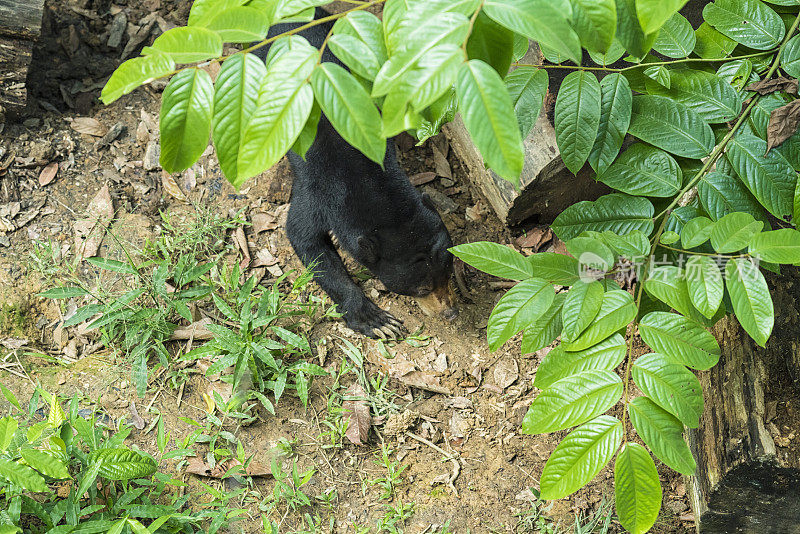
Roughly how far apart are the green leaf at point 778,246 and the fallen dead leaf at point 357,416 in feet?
7.72

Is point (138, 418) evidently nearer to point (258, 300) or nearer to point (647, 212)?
point (258, 300)

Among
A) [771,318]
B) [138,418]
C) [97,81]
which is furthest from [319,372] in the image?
[97,81]

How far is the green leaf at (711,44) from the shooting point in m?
2.26

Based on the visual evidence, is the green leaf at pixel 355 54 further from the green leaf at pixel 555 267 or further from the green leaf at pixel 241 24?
the green leaf at pixel 555 267

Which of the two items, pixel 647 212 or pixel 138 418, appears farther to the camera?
pixel 138 418

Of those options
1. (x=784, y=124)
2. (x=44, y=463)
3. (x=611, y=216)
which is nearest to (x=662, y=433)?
(x=611, y=216)

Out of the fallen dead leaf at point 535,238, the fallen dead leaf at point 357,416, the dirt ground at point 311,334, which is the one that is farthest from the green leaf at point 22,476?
the fallen dead leaf at point 535,238

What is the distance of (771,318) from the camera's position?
5.61 ft

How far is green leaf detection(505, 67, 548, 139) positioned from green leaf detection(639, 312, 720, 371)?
2.25 feet

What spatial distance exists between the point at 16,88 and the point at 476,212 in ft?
10.2

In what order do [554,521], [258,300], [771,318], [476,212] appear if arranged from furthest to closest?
1. [476,212]
2. [258,300]
3. [554,521]
4. [771,318]

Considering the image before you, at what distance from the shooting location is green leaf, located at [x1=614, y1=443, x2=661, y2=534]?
1.75 meters

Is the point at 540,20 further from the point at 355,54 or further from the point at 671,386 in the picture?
the point at 671,386

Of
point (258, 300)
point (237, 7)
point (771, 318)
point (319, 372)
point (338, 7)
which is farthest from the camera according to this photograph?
point (338, 7)
